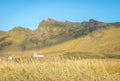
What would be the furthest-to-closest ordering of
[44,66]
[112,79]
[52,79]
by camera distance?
[44,66]
[52,79]
[112,79]

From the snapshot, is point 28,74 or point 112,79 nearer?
point 112,79

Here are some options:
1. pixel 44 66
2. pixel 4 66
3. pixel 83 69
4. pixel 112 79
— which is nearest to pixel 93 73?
pixel 83 69

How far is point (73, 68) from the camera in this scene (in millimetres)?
11969

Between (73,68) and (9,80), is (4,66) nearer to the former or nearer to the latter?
(9,80)

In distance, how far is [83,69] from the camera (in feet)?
38.4

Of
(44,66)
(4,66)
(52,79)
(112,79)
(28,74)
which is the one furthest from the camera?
(4,66)

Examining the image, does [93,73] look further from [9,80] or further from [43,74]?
[9,80]

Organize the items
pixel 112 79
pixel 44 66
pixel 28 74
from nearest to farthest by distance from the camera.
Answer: pixel 112 79
pixel 28 74
pixel 44 66

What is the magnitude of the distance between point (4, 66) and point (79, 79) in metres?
4.47

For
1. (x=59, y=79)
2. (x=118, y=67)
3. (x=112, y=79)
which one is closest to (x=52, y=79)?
(x=59, y=79)

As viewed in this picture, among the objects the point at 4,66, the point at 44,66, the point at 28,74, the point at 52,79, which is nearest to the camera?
the point at 52,79

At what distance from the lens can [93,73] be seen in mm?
11406

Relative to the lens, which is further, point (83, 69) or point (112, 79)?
point (83, 69)

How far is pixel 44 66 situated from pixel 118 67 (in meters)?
2.96
